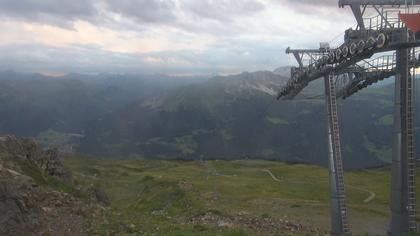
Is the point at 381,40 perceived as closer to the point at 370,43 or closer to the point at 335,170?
the point at 370,43

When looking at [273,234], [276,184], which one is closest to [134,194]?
[276,184]

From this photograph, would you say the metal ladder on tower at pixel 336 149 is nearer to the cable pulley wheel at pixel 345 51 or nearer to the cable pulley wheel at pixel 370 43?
the cable pulley wheel at pixel 345 51

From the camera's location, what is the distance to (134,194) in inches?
3642

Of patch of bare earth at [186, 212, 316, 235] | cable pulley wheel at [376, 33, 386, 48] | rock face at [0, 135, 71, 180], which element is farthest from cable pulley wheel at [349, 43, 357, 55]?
rock face at [0, 135, 71, 180]

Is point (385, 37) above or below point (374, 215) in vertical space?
above

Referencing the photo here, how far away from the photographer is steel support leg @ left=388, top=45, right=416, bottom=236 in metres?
32.6

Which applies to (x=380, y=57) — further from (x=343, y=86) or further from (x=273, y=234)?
(x=273, y=234)

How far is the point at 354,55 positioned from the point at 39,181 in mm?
26734

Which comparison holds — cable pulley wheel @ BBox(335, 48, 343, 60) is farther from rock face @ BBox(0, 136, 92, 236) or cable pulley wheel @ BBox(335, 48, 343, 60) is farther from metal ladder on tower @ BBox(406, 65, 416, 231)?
rock face @ BBox(0, 136, 92, 236)

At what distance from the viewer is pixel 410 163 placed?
32688 mm

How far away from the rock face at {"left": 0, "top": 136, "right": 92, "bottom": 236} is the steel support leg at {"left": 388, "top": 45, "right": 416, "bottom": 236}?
1961cm

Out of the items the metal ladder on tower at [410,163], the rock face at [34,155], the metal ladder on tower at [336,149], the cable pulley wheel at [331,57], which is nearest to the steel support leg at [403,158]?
the metal ladder on tower at [410,163]

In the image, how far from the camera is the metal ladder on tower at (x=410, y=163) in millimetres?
32469

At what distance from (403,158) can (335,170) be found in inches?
460
